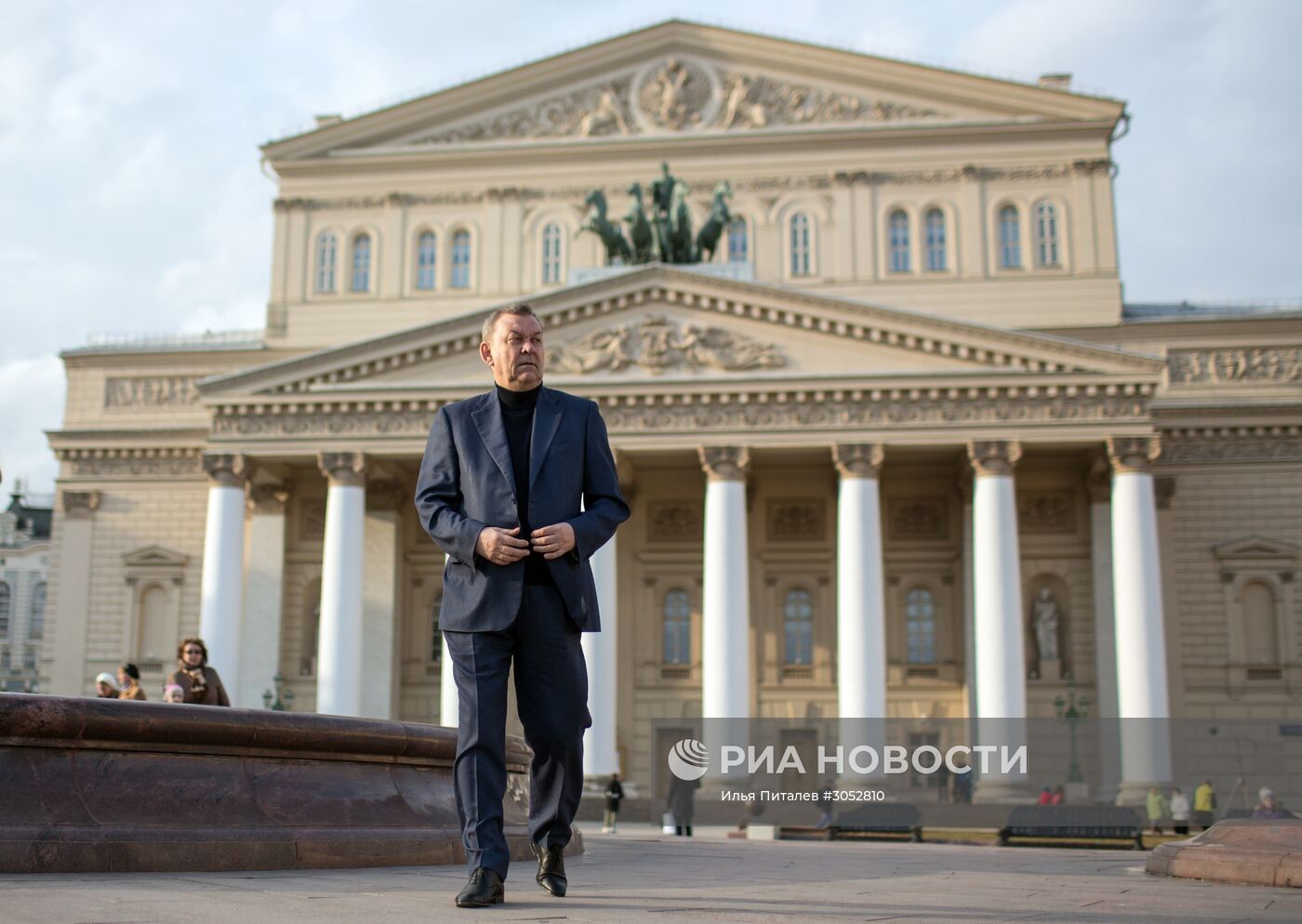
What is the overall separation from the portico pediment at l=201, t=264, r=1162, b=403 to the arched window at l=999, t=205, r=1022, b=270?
10.1 metres

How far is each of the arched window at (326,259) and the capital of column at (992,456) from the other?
2060 cm

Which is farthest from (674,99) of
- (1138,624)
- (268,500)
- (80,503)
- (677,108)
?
(1138,624)

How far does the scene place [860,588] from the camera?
1320 inches

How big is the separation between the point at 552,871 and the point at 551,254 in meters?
39.9

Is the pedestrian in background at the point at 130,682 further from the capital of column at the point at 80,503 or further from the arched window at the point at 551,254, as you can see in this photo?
the arched window at the point at 551,254

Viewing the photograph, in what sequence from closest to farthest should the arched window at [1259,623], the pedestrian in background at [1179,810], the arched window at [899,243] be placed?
the pedestrian in background at [1179,810] → the arched window at [1259,623] → the arched window at [899,243]

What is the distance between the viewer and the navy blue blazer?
5.83 metres

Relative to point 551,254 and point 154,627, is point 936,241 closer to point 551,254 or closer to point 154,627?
point 551,254

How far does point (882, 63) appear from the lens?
44.2 meters

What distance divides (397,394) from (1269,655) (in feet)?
71.4

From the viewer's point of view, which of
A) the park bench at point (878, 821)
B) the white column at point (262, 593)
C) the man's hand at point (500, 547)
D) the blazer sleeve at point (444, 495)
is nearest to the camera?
the man's hand at point (500, 547)

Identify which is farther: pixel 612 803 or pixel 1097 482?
pixel 1097 482

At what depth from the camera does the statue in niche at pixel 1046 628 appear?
1485 inches

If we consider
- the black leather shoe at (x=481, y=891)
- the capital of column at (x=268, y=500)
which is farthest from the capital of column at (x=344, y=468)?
the black leather shoe at (x=481, y=891)
